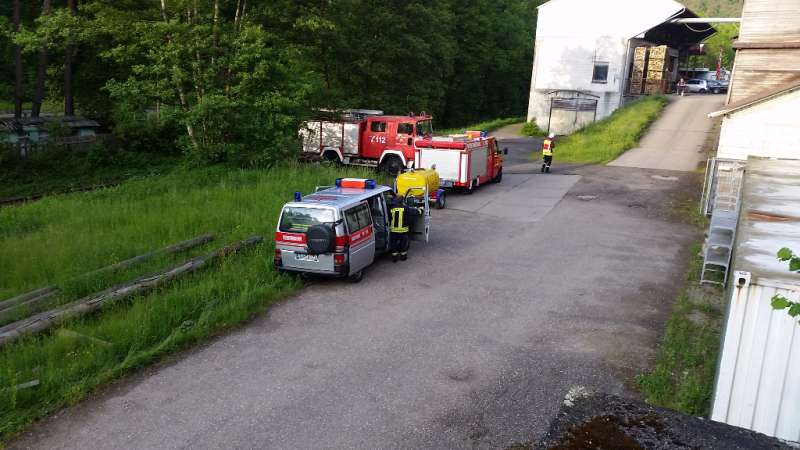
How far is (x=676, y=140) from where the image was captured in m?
33.0

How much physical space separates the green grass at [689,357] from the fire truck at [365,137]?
13920mm

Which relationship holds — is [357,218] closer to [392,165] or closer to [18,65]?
[392,165]

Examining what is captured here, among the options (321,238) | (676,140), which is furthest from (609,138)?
(321,238)

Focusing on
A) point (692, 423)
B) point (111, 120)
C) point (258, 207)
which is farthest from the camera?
point (111, 120)

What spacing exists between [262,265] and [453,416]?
20.3 feet

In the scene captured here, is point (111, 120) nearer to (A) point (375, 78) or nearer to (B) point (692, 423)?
(A) point (375, 78)

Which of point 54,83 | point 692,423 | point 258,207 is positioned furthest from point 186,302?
point 54,83

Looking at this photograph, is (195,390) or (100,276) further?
(100,276)

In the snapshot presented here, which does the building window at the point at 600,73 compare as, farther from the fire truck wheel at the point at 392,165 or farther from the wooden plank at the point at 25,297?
the wooden plank at the point at 25,297

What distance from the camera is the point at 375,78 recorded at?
132ft

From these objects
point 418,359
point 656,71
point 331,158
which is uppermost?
point 656,71

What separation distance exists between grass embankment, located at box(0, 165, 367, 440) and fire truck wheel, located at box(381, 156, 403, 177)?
4.28 metres

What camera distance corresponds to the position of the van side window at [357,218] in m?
11.8

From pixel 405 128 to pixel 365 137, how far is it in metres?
1.91
